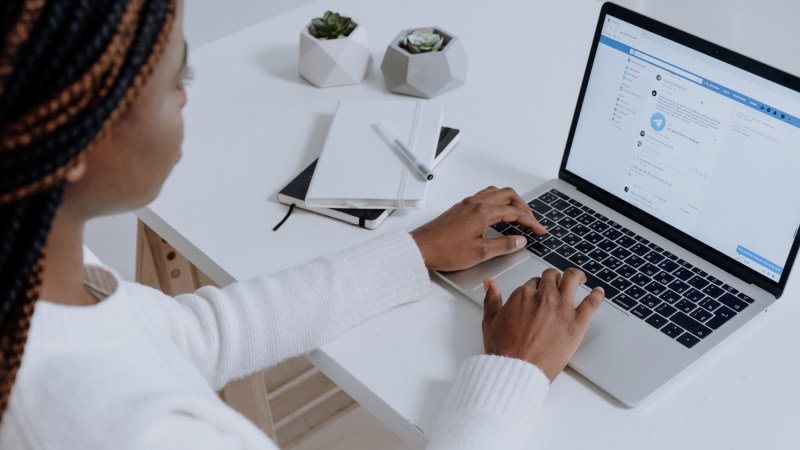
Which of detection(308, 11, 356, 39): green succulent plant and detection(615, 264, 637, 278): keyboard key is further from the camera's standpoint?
detection(308, 11, 356, 39): green succulent plant

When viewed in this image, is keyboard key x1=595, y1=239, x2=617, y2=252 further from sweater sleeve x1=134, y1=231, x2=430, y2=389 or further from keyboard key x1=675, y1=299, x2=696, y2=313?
sweater sleeve x1=134, y1=231, x2=430, y2=389

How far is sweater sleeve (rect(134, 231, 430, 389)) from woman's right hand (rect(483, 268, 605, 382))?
0.37 ft

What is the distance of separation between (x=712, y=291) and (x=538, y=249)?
204 millimetres

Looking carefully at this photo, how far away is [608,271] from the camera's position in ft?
3.35

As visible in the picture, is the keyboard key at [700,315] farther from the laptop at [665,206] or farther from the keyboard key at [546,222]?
the keyboard key at [546,222]

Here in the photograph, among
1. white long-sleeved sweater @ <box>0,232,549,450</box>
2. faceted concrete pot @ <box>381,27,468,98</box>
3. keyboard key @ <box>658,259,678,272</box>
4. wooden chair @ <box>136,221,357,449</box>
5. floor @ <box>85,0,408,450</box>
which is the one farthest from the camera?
floor @ <box>85,0,408,450</box>

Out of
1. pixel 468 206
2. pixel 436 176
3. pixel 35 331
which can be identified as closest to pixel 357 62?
pixel 436 176

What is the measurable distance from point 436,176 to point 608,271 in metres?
0.30

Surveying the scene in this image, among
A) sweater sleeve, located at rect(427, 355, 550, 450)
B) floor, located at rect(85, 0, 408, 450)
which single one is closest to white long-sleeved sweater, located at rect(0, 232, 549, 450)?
sweater sleeve, located at rect(427, 355, 550, 450)

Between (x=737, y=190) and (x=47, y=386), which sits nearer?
(x=47, y=386)

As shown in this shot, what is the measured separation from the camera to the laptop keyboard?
96 centimetres

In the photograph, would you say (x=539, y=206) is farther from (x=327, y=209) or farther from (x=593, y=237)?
(x=327, y=209)

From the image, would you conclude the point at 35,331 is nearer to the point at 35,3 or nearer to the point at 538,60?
the point at 35,3

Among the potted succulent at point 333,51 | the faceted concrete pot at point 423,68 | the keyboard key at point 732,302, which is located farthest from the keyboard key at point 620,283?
the potted succulent at point 333,51
